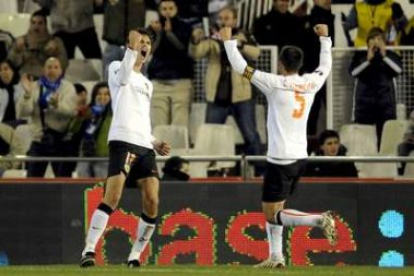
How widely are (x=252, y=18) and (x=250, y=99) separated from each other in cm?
190

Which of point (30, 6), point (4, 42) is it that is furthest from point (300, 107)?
point (30, 6)

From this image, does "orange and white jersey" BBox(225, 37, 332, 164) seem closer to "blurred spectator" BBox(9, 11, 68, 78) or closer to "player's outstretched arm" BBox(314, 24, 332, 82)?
"player's outstretched arm" BBox(314, 24, 332, 82)

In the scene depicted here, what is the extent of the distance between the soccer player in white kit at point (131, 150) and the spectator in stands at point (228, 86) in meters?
4.85

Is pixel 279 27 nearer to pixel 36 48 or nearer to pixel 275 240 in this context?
pixel 36 48

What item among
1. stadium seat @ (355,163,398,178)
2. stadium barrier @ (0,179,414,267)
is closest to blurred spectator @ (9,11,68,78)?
stadium barrier @ (0,179,414,267)

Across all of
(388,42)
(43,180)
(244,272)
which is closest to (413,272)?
(244,272)

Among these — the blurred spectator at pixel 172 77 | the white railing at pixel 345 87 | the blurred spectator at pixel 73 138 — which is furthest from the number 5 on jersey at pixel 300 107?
the white railing at pixel 345 87

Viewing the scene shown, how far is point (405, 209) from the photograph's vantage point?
59.3 ft

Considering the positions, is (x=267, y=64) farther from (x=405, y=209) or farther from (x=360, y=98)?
(x=405, y=209)

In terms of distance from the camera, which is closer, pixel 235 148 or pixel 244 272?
pixel 244 272

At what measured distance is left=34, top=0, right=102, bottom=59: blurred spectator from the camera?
2192cm

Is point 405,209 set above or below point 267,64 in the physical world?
below

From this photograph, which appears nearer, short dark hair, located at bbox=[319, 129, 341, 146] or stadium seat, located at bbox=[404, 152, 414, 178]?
short dark hair, located at bbox=[319, 129, 341, 146]

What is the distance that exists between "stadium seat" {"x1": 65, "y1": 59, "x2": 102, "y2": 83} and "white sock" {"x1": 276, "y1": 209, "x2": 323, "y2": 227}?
7.49 meters
